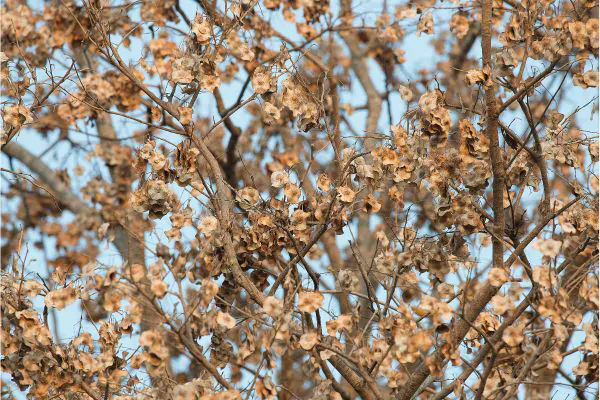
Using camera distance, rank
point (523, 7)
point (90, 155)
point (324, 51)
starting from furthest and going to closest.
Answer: point (324, 51) < point (90, 155) < point (523, 7)

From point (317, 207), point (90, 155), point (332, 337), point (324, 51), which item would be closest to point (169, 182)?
point (317, 207)

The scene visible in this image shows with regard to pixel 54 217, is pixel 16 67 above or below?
below

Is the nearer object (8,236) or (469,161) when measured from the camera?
(469,161)

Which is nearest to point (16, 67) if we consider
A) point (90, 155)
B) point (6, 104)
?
point (6, 104)

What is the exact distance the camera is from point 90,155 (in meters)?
8.77

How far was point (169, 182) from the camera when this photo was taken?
431 centimetres

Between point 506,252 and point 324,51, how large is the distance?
4.99 meters

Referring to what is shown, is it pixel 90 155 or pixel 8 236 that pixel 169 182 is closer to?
pixel 90 155

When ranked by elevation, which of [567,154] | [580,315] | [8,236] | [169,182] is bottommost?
[580,315]

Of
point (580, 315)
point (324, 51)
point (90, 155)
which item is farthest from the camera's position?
point (324, 51)

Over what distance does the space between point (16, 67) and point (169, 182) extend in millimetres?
1271

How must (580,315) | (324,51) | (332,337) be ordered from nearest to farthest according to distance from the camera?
(580,315)
(332,337)
(324,51)

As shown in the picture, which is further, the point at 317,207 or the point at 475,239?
the point at 475,239

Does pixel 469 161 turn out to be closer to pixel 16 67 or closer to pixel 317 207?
pixel 317 207
